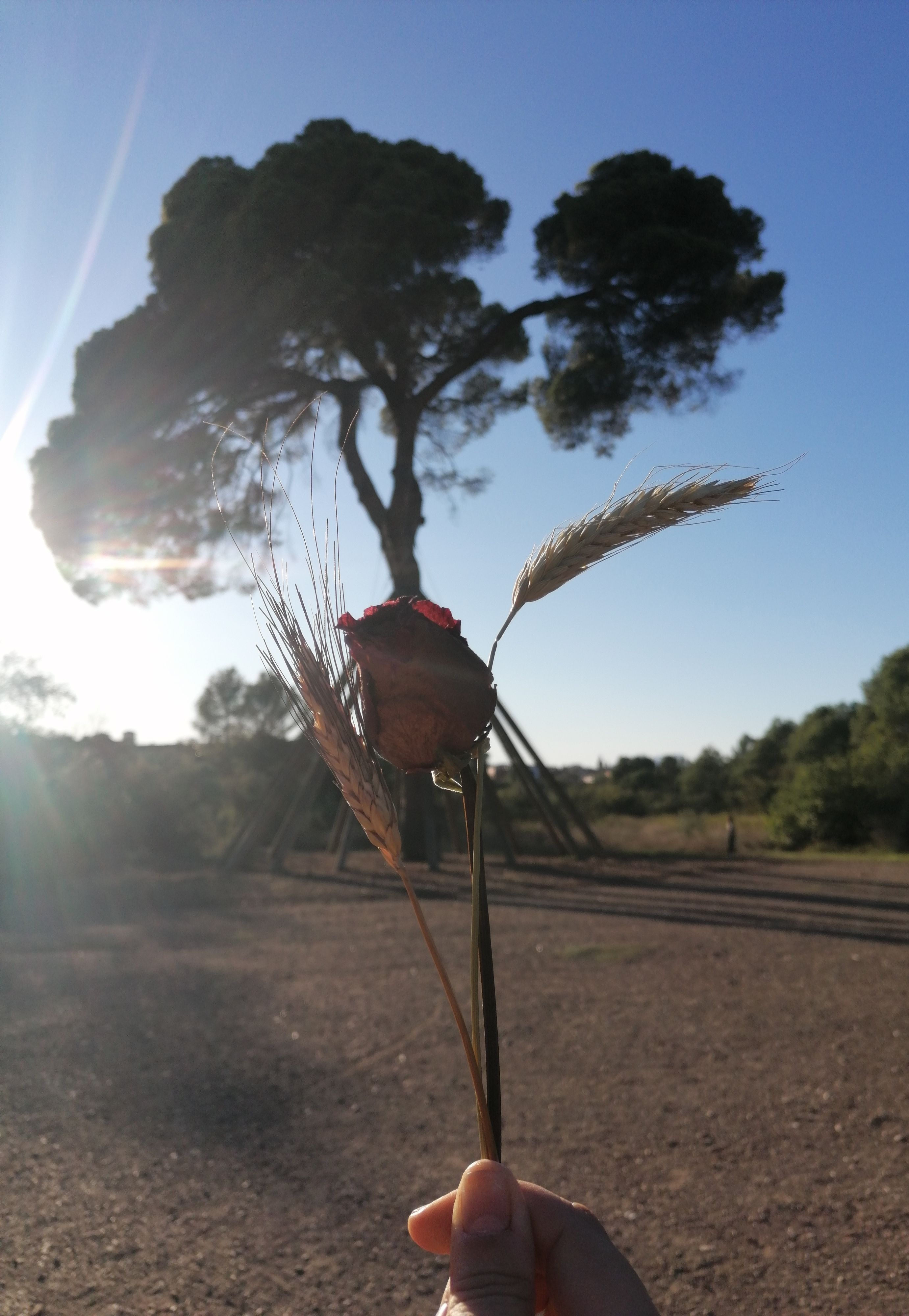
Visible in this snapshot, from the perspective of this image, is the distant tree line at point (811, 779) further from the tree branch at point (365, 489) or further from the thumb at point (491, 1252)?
the thumb at point (491, 1252)

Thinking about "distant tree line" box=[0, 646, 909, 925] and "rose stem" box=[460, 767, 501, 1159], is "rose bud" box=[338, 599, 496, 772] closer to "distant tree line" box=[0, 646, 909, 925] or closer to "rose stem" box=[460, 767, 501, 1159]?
"rose stem" box=[460, 767, 501, 1159]

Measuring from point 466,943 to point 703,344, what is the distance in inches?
312

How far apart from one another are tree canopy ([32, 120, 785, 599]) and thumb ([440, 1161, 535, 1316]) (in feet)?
29.0

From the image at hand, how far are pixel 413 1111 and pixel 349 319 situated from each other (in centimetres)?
839

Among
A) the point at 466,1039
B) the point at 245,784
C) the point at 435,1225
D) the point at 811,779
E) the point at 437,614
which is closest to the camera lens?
the point at 466,1039

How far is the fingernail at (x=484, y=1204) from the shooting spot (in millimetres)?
823

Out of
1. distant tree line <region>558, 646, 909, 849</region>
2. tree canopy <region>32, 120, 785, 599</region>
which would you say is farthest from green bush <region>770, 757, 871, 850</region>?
tree canopy <region>32, 120, 785, 599</region>

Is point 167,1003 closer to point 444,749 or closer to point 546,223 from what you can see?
point 444,749

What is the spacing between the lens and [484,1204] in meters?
0.83

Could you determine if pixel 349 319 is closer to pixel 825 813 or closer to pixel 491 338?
pixel 491 338

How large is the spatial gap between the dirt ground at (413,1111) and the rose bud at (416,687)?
229cm

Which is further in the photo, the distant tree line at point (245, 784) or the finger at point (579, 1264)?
the distant tree line at point (245, 784)

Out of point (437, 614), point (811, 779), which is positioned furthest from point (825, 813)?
point (437, 614)

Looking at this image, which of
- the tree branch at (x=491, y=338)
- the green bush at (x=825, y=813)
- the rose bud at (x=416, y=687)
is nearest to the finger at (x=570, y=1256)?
the rose bud at (x=416, y=687)
